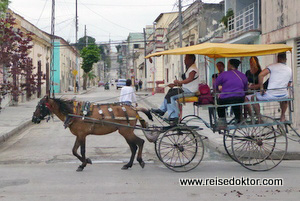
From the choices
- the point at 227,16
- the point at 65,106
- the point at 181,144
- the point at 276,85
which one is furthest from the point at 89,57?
the point at 276,85

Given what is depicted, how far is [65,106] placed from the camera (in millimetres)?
8086

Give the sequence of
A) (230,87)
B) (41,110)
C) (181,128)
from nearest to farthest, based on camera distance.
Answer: (181,128), (230,87), (41,110)

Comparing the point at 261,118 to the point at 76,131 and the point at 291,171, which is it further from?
the point at 76,131

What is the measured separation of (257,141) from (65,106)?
385cm

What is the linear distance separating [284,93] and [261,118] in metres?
0.66

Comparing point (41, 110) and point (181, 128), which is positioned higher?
point (41, 110)

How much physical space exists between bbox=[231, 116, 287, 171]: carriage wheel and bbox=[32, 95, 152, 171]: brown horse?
1945 millimetres

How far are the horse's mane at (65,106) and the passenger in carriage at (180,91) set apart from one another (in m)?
1.66

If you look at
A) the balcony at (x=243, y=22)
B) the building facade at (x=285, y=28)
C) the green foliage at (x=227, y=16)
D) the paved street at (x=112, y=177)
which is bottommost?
the paved street at (x=112, y=177)

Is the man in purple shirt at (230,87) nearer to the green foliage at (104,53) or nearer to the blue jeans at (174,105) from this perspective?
the blue jeans at (174,105)

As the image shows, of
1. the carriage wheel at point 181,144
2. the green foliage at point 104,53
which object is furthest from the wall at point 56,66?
the green foliage at point 104,53

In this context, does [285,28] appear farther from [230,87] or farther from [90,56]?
[90,56]

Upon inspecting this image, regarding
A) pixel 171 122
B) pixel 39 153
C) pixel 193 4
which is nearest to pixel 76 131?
pixel 171 122

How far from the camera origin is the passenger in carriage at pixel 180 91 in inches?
316
